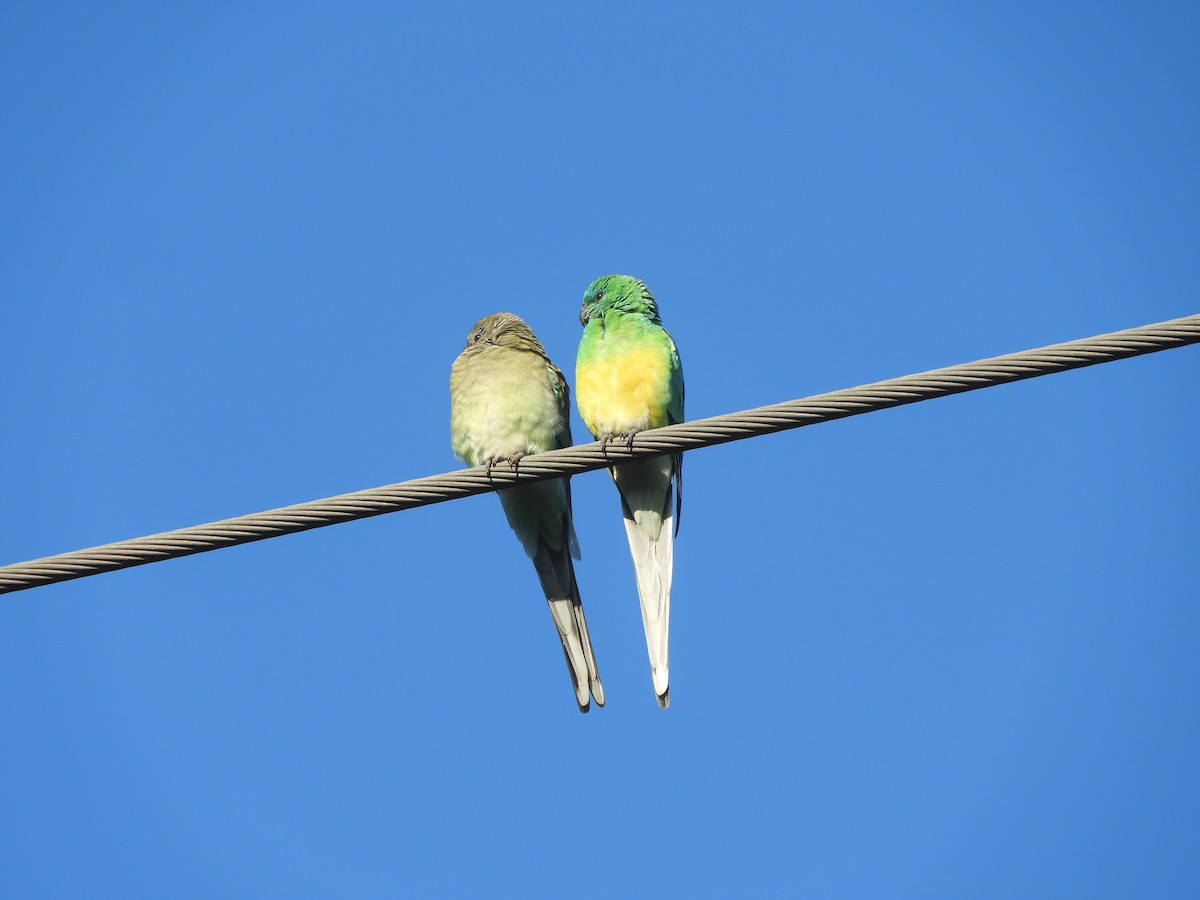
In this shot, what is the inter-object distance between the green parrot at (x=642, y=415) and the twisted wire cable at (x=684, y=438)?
5.59 feet

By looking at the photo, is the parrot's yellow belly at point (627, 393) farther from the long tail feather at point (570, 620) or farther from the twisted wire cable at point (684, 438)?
the twisted wire cable at point (684, 438)

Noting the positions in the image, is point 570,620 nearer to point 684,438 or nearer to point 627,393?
point 627,393

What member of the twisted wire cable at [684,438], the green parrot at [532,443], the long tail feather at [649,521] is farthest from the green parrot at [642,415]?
the twisted wire cable at [684,438]

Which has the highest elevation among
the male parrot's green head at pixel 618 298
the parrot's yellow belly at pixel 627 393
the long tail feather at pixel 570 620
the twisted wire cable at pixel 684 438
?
the male parrot's green head at pixel 618 298

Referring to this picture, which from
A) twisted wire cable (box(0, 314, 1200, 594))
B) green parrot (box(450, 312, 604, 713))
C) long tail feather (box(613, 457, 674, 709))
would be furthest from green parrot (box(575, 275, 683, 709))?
twisted wire cable (box(0, 314, 1200, 594))

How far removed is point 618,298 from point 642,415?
1.03 m

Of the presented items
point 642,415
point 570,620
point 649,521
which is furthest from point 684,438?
point 570,620

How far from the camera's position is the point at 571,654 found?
682cm

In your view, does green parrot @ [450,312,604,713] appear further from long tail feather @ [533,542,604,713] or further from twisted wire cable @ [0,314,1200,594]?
twisted wire cable @ [0,314,1200,594]

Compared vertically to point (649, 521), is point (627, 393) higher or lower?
higher

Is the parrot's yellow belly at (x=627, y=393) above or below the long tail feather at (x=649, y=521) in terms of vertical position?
above

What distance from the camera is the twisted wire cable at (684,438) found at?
4.14 m

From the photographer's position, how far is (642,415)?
661cm

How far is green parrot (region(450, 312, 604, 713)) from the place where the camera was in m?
6.81
